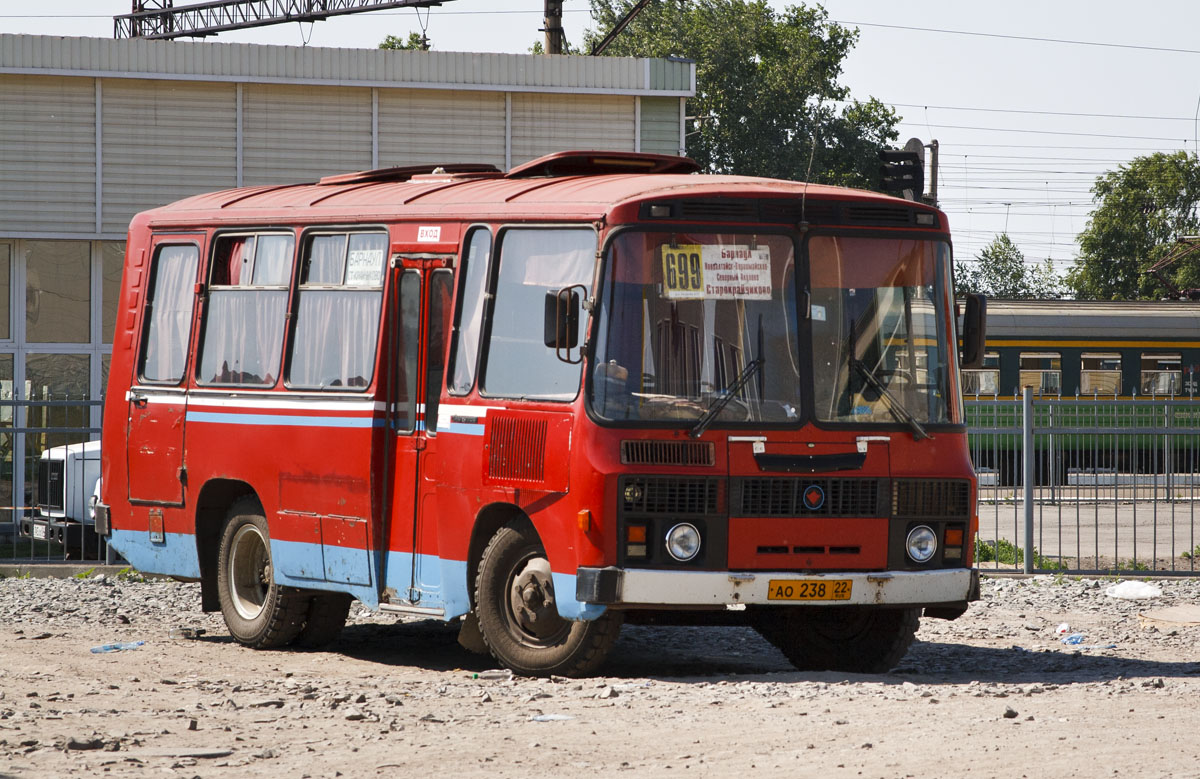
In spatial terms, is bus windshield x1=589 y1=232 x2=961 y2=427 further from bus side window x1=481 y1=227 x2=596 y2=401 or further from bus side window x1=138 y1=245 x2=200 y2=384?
bus side window x1=138 y1=245 x2=200 y2=384

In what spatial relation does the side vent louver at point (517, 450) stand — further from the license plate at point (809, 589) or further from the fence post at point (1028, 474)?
the fence post at point (1028, 474)

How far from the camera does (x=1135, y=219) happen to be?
7244cm

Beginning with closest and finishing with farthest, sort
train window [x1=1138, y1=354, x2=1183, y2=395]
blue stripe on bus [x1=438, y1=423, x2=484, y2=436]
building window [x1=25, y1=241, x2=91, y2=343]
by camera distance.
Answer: blue stripe on bus [x1=438, y1=423, x2=484, y2=436], building window [x1=25, y1=241, x2=91, y2=343], train window [x1=1138, y1=354, x2=1183, y2=395]

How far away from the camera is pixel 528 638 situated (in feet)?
31.5

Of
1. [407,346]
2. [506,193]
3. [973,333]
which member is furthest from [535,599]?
[973,333]

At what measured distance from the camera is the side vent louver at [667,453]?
9000 millimetres

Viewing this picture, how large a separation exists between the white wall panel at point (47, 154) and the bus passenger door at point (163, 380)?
32.2ft

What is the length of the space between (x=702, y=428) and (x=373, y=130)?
47.7 ft

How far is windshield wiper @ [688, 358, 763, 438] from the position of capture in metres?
9.05

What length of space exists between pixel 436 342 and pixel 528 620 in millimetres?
1742

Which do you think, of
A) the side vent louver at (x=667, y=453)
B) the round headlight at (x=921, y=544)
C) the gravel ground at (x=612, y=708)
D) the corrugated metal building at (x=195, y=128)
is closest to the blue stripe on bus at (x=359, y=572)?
the gravel ground at (x=612, y=708)

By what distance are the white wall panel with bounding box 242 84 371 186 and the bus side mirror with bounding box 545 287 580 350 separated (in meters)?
14.0

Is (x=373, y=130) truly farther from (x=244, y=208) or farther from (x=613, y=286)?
(x=613, y=286)

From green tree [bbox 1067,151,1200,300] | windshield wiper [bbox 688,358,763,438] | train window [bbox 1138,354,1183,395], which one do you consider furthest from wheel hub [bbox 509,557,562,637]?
green tree [bbox 1067,151,1200,300]
